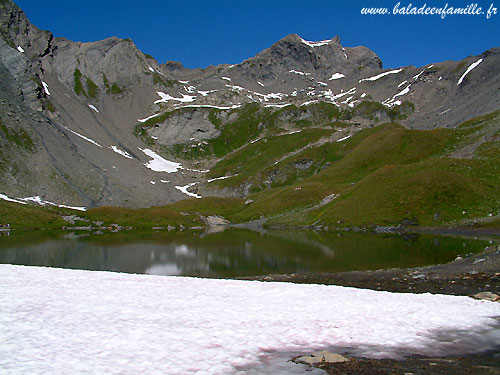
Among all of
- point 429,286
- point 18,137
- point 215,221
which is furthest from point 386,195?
point 18,137

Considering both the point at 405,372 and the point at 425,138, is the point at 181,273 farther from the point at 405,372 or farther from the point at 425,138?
the point at 425,138

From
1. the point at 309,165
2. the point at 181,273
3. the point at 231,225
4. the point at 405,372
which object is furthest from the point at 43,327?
the point at 309,165

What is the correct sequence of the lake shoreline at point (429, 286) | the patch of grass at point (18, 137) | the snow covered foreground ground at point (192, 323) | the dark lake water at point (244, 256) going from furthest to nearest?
the patch of grass at point (18, 137) < the dark lake water at point (244, 256) < the snow covered foreground ground at point (192, 323) < the lake shoreline at point (429, 286)

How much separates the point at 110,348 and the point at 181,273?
3049cm

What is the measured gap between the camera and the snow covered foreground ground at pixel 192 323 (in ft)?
39.2

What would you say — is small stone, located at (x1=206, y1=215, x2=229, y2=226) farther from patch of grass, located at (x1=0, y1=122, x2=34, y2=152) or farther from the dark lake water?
patch of grass, located at (x1=0, y1=122, x2=34, y2=152)

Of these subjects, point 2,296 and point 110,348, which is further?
point 2,296

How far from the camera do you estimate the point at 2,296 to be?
64.6 feet

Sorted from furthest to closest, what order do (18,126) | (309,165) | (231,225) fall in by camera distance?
(309,165) < (18,126) < (231,225)

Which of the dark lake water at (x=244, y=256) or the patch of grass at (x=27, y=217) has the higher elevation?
the patch of grass at (x=27, y=217)

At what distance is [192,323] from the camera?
1639 cm

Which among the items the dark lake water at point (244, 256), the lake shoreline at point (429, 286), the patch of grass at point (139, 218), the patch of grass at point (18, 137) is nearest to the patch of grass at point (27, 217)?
the patch of grass at point (139, 218)

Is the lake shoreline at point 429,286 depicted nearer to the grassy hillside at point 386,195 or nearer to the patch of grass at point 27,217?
the grassy hillside at point 386,195

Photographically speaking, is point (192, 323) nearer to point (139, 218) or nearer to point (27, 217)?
point (139, 218)
